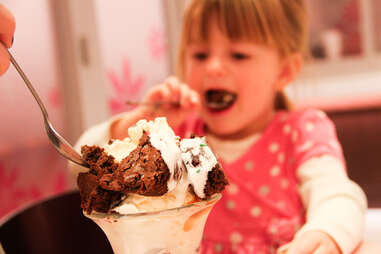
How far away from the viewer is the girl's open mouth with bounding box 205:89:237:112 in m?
0.95

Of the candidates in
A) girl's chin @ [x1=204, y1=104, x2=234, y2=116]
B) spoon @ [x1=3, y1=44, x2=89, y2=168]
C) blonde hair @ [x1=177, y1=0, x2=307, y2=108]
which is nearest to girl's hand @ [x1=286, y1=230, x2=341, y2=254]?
spoon @ [x1=3, y1=44, x2=89, y2=168]

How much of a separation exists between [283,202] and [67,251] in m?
0.52

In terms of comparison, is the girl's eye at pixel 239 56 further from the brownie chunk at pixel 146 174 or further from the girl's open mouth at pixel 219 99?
the brownie chunk at pixel 146 174

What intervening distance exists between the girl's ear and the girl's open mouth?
0.74 ft

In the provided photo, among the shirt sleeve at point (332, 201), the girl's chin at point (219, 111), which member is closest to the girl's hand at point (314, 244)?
the shirt sleeve at point (332, 201)

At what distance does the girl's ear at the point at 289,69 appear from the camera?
1.12 metres

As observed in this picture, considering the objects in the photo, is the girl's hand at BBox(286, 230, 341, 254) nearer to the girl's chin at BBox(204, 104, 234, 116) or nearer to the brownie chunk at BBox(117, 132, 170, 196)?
the brownie chunk at BBox(117, 132, 170, 196)

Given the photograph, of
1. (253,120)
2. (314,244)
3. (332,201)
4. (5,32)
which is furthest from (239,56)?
(5,32)

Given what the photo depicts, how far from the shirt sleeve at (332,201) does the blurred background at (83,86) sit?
0.46 feet

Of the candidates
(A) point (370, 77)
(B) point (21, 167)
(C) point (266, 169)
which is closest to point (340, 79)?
(A) point (370, 77)

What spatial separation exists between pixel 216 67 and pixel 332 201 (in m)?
0.38

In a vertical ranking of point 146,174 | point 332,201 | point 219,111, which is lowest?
point 332,201

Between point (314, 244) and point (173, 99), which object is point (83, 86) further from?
point (314, 244)

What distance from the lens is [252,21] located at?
963 millimetres
